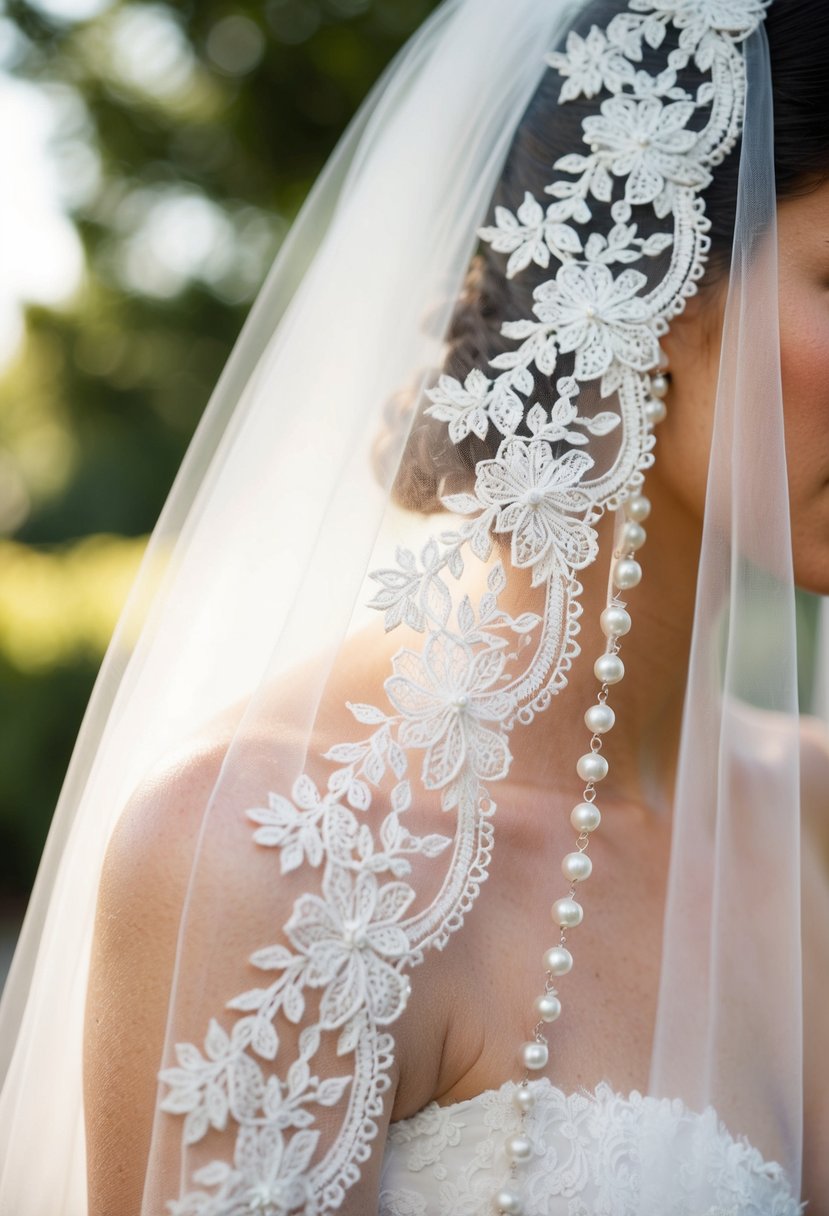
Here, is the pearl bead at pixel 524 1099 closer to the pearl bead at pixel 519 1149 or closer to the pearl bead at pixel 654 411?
the pearl bead at pixel 519 1149

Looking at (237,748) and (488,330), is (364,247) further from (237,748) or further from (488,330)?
(237,748)

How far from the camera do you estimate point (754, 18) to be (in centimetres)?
169

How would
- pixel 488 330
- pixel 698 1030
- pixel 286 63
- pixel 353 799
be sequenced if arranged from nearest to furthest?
pixel 353 799, pixel 698 1030, pixel 488 330, pixel 286 63

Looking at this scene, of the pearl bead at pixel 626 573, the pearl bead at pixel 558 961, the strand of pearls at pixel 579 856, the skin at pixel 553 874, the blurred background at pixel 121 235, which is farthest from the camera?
the blurred background at pixel 121 235

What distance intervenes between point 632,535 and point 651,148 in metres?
0.59

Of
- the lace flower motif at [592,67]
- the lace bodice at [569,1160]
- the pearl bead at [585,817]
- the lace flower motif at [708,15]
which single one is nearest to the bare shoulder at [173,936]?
the lace bodice at [569,1160]

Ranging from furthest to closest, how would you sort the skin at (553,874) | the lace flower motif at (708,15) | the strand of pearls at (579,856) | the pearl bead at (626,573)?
1. the lace flower motif at (708,15)
2. the pearl bead at (626,573)
3. the strand of pearls at (579,856)
4. the skin at (553,874)

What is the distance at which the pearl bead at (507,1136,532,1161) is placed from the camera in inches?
53.0

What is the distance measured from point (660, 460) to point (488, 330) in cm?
36

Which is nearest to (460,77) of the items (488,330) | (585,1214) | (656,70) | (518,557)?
(656,70)

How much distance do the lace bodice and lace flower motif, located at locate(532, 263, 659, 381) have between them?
1014 mm

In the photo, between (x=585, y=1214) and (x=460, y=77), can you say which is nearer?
(x=585, y=1214)

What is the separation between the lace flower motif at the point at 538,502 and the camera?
1.47m

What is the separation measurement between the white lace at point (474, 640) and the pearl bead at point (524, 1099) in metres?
0.12
